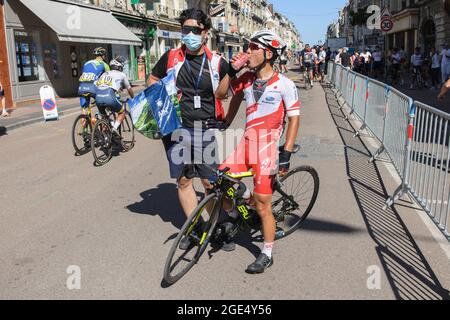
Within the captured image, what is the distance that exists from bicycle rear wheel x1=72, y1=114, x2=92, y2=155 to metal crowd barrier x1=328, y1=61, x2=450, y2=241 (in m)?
4.90

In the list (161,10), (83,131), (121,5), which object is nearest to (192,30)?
(83,131)

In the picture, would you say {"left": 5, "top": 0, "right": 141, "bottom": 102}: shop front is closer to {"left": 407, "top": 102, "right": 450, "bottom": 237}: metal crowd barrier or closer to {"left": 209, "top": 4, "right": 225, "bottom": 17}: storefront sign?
{"left": 407, "top": 102, "right": 450, "bottom": 237}: metal crowd barrier

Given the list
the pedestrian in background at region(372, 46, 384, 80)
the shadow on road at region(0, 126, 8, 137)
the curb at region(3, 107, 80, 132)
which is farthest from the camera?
the pedestrian in background at region(372, 46, 384, 80)

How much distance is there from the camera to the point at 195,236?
12.3ft

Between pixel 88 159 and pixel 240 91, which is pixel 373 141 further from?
pixel 240 91

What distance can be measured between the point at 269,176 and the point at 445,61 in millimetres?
17243

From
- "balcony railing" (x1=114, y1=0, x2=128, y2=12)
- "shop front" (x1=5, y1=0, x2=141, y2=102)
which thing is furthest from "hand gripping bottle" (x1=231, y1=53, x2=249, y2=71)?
"balcony railing" (x1=114, y1=0, x2=128, y2=12)

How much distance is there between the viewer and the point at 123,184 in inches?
255

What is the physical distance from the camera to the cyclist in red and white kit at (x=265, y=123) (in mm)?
3664

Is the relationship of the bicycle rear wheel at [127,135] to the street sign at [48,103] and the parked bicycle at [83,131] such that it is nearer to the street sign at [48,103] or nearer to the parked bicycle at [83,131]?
the parked bicycle at [83,131]

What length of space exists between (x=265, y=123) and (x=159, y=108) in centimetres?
89

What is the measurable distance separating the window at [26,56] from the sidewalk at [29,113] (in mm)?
1156

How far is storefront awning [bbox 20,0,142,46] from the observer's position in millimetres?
18219

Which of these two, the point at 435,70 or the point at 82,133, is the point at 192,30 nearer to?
the point at 82,133
